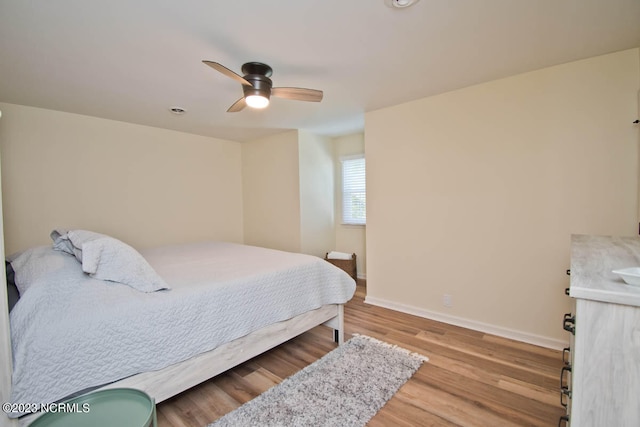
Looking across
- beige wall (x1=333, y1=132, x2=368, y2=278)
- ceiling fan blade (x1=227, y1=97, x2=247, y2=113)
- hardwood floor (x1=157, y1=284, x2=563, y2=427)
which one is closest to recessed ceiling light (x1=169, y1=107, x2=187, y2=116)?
ceiling fan blade (x1=227, y1=97, x2=247, y2=113)

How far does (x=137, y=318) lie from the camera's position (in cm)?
151

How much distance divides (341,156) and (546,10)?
3.30 meters

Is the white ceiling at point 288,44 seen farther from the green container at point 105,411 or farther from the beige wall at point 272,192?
the green container at point 105,411

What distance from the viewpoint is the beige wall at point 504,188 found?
220 cm

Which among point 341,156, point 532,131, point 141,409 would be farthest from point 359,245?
point 141,409

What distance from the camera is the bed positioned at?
1.28 meters

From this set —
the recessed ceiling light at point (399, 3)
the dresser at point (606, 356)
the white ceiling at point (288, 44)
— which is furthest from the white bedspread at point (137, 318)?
the recessed ceiling light at point (399, 3)

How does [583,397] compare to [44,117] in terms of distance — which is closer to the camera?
[583,397]

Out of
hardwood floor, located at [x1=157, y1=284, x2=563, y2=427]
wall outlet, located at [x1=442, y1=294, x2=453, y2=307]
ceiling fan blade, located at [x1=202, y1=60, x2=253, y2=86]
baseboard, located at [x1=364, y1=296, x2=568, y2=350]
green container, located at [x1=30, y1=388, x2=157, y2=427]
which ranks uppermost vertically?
ceiling fan blade, located at [x1=202, y1=60, x2=253, y2=86]

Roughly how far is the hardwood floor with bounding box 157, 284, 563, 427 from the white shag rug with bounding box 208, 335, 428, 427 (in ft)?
0.27

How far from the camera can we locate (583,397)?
0.73 meters

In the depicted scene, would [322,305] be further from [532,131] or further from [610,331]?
[532,131]

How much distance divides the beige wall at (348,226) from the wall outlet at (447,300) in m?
1.76

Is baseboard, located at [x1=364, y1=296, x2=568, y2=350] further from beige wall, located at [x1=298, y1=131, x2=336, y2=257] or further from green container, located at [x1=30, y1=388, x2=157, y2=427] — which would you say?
green container, located at [x1=30, y1=388, x2=157, y2=427]
